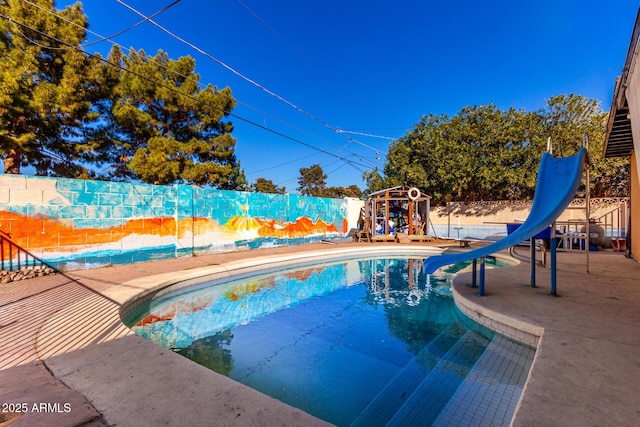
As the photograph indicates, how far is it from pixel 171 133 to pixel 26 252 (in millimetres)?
10692

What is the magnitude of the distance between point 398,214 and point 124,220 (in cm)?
1436

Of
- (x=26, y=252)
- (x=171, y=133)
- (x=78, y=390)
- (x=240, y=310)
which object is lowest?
(x=240, y=310)

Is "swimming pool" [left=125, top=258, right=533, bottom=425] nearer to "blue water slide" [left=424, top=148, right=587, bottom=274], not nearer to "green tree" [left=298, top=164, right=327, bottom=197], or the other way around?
"blue water slide" [left=424, top=148, right=587, bottom=274]

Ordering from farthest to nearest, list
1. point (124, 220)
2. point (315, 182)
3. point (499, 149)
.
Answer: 1. point (315, 182)
2. point (499, 149)
3. point (124, 220)

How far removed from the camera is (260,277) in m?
7.62

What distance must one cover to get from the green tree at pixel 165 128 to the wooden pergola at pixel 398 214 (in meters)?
8.05

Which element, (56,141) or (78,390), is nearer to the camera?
(78,390)

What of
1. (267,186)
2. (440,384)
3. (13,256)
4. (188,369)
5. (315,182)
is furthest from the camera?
(315,182)

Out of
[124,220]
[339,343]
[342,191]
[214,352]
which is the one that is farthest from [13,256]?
[342,191]

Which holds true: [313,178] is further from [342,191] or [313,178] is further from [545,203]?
[545,203]

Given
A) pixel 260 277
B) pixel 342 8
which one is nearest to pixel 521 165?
pixel 342 8

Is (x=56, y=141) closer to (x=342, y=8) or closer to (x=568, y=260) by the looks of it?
(x=342, y=8)

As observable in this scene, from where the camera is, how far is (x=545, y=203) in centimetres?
499

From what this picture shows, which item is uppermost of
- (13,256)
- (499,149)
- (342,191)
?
(342,191)
